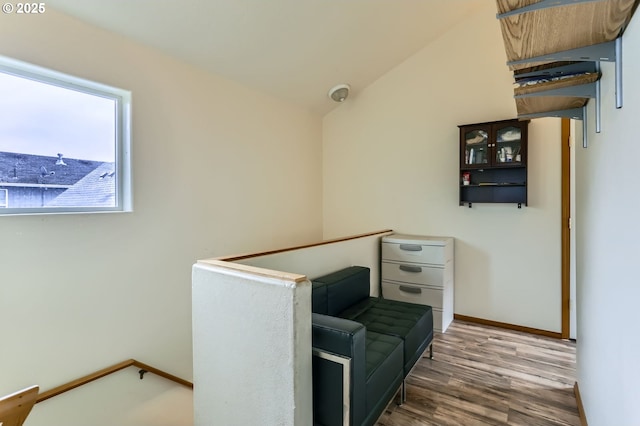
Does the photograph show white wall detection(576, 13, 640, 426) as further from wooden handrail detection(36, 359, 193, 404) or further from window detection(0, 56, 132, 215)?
window detection(0, 56, 132, 215)

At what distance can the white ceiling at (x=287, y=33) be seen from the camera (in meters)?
2.30

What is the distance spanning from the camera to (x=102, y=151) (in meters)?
2.44

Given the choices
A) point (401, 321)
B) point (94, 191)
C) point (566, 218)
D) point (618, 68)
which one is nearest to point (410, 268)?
point (401, 321)

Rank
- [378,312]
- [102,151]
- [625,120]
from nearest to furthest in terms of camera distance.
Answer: [625,120], [102,151], [378,312]

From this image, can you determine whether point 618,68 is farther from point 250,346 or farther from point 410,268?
point 410,268

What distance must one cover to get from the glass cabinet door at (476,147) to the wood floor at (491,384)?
Answer: 1.89m

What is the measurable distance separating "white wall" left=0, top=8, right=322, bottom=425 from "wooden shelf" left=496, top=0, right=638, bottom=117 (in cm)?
259

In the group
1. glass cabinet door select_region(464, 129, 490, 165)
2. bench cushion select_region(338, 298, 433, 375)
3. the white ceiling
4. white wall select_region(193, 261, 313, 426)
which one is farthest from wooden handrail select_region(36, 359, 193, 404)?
glass cabinet door select_region(464, 129, 490, 165)

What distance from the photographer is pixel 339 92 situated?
4004 mm

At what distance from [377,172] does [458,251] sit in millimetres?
1438

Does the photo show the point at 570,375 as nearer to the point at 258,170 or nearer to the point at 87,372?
the point at 258,170

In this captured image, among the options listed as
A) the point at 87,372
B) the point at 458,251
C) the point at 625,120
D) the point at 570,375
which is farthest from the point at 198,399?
the point at 458,251

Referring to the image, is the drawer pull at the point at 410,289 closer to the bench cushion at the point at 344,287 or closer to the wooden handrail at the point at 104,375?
the bench cushion at the point at 344,287

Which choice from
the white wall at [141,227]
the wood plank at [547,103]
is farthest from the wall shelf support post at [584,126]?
the white wall at [141,227]
